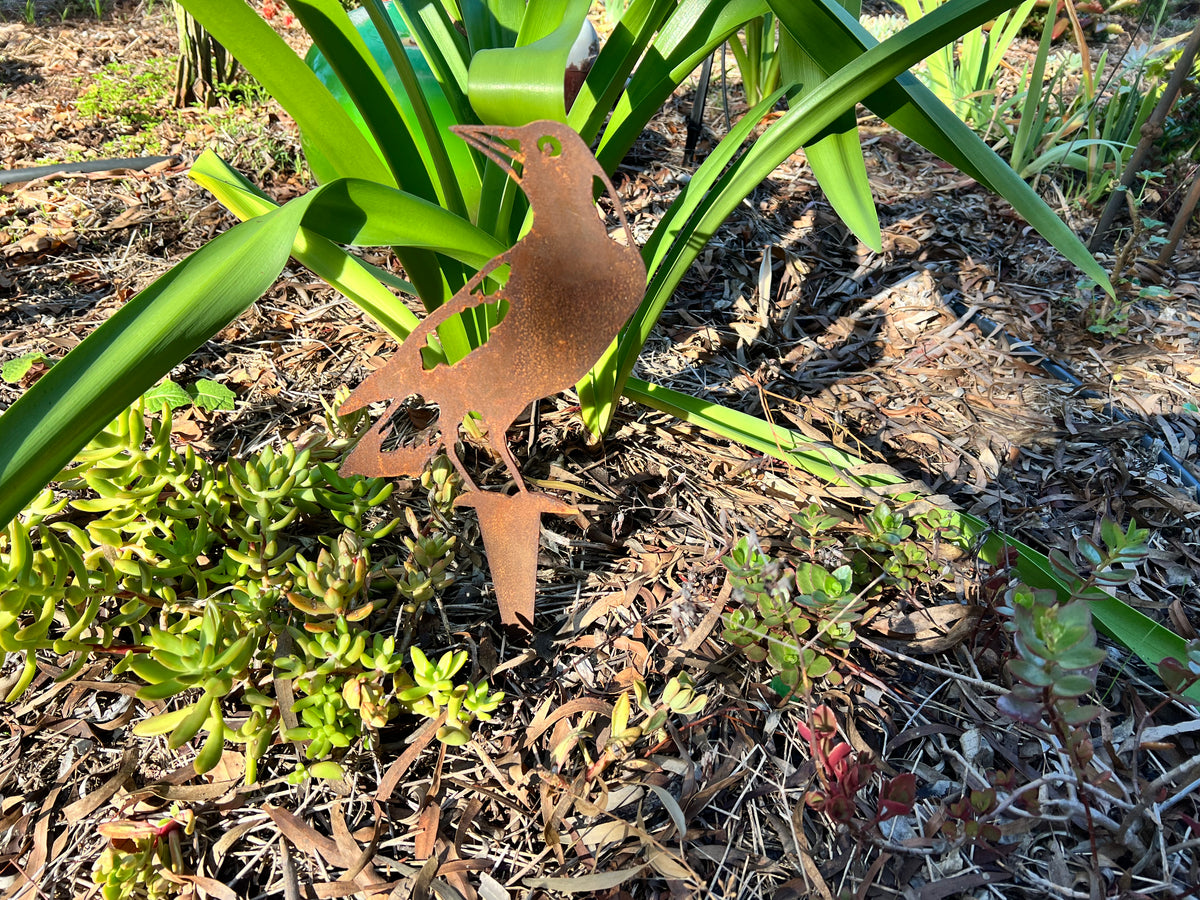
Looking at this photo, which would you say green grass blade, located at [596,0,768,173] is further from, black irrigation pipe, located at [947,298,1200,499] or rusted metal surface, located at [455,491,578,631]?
black irrigation pipe, located at [947,298,1200,499]

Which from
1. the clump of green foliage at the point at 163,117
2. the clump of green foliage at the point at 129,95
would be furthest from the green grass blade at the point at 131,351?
the clump of green foliage at the point at 129,95

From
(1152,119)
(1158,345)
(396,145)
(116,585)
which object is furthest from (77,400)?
(1152,119)

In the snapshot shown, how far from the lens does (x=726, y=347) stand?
1.51 m

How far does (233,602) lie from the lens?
0.89 m

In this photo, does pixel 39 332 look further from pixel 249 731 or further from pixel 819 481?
pixel 819 481

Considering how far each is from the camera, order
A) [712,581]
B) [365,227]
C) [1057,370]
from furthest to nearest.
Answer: [1057,370] → [712,581] → [365,227]

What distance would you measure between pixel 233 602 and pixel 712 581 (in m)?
0.64

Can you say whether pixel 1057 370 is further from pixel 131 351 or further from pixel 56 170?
pixel 56 170

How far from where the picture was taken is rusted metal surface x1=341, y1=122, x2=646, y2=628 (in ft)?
2.34

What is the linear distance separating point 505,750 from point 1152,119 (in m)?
1.87

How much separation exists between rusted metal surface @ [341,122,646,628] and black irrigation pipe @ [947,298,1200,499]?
1.09 meters

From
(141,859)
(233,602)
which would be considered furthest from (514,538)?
(141,859)

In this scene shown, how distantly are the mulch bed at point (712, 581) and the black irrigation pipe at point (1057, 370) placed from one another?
0.02 meters

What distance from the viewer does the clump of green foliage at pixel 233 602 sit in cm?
75
